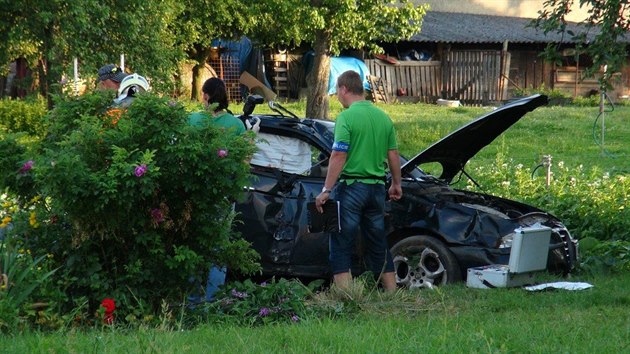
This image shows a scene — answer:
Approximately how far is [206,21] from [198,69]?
371 centimetres

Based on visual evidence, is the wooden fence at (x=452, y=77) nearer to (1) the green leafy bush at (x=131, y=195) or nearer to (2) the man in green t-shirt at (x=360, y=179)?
(2) the man in green t-shirt at (x=360, y=179)

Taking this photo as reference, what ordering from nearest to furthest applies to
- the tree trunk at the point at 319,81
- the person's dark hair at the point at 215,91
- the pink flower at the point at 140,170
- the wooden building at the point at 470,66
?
the pink flower at the point at 140,170 → the person's dark hair at the point at 215,91 → the tree trunk at the point at 319,81 → the wooden building at the point at 470,66

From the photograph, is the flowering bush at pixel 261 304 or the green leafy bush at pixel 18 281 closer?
the green leafy bush at pixel 18 281

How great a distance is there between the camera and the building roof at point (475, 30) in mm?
39969

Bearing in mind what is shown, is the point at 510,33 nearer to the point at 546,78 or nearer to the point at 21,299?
the point at 546,78

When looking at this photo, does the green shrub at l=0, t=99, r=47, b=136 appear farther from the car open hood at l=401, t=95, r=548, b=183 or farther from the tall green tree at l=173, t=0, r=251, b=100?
the car open hood at l=401, t=95, r=548, b=183

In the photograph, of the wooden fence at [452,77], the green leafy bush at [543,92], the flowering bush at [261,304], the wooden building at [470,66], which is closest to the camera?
the flowering bush at [261,304]

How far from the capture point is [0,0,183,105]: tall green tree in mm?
18859

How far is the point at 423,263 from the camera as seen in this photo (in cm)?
873

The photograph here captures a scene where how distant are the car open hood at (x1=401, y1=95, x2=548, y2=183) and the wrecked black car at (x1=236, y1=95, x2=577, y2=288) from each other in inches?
0.5

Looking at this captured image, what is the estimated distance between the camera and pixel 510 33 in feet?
137

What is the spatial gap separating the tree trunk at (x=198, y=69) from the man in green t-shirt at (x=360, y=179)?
98.1ft

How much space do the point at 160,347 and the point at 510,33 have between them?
125 feet

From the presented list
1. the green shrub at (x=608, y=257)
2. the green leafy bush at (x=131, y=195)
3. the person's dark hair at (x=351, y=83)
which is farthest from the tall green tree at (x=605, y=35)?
the green leafy bush at (x=131, y=195)
